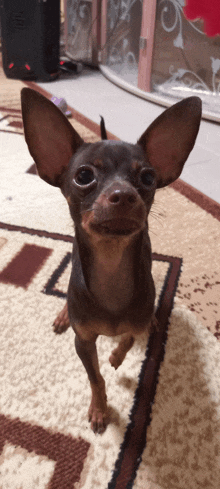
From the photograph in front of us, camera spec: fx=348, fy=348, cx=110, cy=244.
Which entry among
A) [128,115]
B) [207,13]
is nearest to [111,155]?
[128,115]

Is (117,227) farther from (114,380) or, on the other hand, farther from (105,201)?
(114,380)

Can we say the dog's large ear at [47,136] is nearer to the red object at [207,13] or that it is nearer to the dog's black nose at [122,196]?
the dog's black nose at [122,196]

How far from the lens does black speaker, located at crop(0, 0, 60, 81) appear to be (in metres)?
3.13

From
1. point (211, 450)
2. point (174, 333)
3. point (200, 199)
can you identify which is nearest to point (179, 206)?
point (200, 199)

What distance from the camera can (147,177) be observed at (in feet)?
2.22

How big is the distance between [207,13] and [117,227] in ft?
8.90

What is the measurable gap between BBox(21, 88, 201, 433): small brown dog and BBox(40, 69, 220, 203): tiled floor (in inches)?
38.8

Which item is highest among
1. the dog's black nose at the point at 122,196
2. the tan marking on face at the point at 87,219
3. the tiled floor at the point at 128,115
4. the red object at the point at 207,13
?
the red object at the point at 207,13

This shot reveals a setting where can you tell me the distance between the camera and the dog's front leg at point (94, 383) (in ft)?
2.54

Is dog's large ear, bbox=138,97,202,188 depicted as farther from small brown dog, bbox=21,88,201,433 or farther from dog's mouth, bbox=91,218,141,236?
dog's mouth, bbox=91,218,141,236

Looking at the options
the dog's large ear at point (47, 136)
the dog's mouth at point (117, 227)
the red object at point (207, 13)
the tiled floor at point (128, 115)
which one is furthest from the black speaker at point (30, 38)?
the dog's mouth at point (117, 227)

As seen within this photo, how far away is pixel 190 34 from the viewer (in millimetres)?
2812

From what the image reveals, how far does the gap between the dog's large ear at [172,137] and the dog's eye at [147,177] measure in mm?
91

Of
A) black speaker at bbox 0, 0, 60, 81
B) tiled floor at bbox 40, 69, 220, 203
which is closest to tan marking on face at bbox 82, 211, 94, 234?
tiled floor at bbox 40, 69, 220, 203
